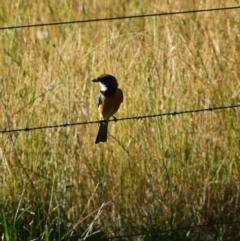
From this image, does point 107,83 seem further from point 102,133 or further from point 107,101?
point 102,133

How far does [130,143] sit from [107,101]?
519 millimetres

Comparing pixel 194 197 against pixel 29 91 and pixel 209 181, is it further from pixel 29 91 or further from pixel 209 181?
pixel 29 91

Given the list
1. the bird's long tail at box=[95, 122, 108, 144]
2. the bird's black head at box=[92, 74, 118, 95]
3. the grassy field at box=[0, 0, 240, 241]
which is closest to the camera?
the bird's black head at box=[92, 74, 118, 95]

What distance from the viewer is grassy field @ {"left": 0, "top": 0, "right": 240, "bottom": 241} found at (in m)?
5.95

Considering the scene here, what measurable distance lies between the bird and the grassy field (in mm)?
220

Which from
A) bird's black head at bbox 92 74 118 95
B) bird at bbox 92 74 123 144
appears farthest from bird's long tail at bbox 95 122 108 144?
bird's black head at bbox 92 74 118 95

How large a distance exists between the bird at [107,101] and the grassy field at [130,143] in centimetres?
22

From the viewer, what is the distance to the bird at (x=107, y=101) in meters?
5.66

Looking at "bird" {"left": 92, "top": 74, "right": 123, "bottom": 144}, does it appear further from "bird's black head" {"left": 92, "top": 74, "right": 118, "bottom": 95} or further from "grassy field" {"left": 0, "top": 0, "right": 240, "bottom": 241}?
Answer: "grassy field" {"left": 0, "top": 0, "right": 240, "bottom": 241}

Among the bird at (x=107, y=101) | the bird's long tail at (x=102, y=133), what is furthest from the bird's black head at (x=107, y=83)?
the bird's long tail at (x=102, y=133)

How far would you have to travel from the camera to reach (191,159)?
6.19 m

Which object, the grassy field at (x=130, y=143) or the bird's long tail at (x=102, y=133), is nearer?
the bird's long tail at (x=102, y=133)

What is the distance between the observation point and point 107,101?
5.71m

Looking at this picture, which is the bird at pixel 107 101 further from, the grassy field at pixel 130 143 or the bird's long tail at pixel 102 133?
the grassy field at pixel 130 143
